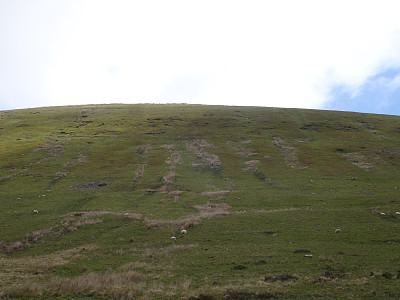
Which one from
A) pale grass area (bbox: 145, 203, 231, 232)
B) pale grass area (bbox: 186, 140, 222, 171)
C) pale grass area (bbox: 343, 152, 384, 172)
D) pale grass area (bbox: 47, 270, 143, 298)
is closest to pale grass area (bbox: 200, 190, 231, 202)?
pale grass area (bbox: 145, 203, 231, 232)

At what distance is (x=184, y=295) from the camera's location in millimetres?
16031

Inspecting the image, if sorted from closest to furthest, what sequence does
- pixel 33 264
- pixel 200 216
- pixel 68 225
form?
pixel 33 264
pixel 68 225
pixel 200 216

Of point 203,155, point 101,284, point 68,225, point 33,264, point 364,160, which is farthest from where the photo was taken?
point 203,155

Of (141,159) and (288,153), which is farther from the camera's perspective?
(288,153)

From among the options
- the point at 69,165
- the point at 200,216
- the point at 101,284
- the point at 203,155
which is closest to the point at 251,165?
the point at 203,155

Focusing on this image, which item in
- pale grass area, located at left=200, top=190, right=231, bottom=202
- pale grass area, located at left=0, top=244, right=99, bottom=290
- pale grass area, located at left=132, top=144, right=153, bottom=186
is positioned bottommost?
pale grass area, located at left=0, top=244, right=99, bottom=290

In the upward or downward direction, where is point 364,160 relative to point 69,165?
upward

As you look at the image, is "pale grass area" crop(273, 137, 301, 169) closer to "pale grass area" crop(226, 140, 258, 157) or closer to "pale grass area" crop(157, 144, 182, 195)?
"pale grass area" crop(226, 140, 258, 157)

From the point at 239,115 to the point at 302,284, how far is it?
120 m

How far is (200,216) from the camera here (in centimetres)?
3431

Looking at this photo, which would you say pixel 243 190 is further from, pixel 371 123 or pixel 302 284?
pixel 371 123

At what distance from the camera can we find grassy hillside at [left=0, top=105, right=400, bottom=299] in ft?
58.4

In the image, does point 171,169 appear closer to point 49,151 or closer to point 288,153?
point 288,153

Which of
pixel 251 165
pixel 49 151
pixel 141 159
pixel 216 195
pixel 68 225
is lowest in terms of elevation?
pixel 68 225
